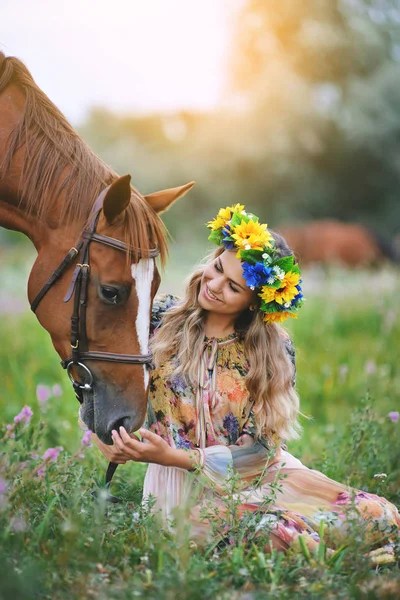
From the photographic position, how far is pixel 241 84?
16594mm

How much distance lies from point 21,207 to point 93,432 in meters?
0.97

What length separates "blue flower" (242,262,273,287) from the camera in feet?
8.64

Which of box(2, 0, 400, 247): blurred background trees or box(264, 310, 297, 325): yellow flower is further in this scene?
box(2, 0, 400, 247): blurred background trees

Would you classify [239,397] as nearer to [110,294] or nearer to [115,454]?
[115,454]

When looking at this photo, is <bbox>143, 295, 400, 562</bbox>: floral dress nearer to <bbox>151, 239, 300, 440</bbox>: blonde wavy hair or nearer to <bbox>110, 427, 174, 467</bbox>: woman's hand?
<bbox>151, 239, 300, 440</bbox>: blonde wavy hair

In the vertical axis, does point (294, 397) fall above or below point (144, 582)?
above

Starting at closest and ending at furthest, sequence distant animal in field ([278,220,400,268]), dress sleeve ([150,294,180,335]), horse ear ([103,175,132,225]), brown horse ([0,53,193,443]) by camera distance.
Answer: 1. horse ear ([103,175,132,225])
2. brown horse ([0,53,193,443])
3. dress sleeve ([150,294,180,335])
4. distant animal in field ([278,220,400,268])

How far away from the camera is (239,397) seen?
109 inches

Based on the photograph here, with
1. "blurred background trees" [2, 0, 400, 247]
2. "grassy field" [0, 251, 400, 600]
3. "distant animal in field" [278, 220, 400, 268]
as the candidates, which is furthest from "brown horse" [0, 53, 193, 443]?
"blurred background trees" [2, 0, 400, 247]

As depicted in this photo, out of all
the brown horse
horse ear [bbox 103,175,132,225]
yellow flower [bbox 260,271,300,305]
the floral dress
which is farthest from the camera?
yellow flower [bbox 260,271,300,305]

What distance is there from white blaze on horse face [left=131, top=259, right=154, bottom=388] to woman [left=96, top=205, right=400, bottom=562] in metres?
0.42

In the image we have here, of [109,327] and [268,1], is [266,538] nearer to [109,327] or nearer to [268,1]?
[109,327]

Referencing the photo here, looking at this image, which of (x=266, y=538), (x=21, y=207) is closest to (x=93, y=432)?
(x=266, y=538)

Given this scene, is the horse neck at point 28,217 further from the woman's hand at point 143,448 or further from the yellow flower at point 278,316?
the yellow flower at point 278,316
